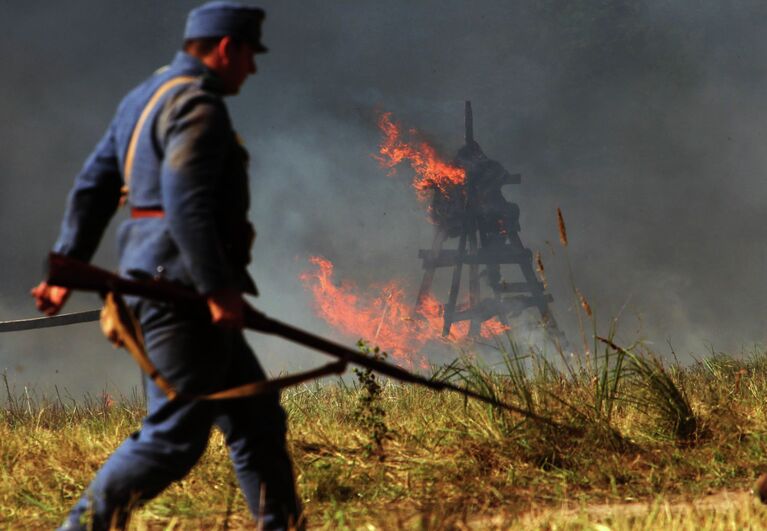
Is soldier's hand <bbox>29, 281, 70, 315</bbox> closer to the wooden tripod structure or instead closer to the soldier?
the soldier

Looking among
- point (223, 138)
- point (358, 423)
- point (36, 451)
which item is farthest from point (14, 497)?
point (223, 138)

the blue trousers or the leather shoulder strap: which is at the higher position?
the leather shoulder strap

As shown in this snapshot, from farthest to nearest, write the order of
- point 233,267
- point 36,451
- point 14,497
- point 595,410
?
point 36,451 → point 595,410 → point 14,497 → point 233,267

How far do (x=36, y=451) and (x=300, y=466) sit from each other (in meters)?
1.83

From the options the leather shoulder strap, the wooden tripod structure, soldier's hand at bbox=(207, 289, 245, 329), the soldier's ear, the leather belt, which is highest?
the wooden tripod structure

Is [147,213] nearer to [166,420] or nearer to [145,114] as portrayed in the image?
[145,114]

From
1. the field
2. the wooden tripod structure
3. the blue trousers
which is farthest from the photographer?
the wooden tripod structure

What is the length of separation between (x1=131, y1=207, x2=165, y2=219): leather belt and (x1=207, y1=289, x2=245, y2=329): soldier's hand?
37cm

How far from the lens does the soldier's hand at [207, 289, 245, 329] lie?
2.70 metres

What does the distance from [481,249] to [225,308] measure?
2140 centimetres

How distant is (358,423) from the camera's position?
207 inches

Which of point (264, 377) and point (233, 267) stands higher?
point (233, 267)

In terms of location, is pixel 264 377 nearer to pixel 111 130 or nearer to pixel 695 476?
pixel 111 130

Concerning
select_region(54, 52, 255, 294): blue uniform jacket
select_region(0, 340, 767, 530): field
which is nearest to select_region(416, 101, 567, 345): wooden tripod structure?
select_region(0, 340, 767, 530): field
